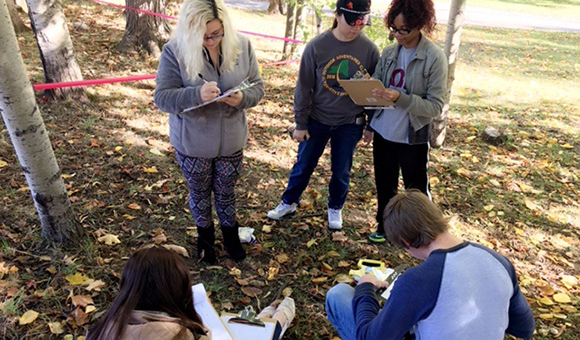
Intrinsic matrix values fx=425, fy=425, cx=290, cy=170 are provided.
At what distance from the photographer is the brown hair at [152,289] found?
1.59 meters

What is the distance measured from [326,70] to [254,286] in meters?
1.71

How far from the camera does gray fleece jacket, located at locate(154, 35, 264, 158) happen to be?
2615 mm

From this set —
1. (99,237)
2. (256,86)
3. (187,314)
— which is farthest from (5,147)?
(187,314)

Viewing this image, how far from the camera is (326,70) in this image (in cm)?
327

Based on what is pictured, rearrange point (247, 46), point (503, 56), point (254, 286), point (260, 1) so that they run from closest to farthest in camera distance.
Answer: point (247, 46)
point (254, 286)
point (503, 56)
point (260, 1)

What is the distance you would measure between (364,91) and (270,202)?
1.63 metres

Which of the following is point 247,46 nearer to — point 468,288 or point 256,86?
point 256,86

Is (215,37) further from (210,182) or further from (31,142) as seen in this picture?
(31,142)

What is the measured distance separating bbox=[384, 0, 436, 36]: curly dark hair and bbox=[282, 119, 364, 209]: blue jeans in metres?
0.91

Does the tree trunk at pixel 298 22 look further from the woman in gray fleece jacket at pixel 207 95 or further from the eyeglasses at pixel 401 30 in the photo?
the woman in gray fleece jacket at pixel 207 95

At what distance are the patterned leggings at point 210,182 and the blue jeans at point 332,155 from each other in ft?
2.57

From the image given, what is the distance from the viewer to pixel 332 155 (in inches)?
142

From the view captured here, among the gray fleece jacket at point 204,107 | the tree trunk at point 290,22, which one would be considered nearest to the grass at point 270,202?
the gray fleece jacket at point 204,107

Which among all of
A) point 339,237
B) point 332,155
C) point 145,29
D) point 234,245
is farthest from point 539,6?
point 234,245
